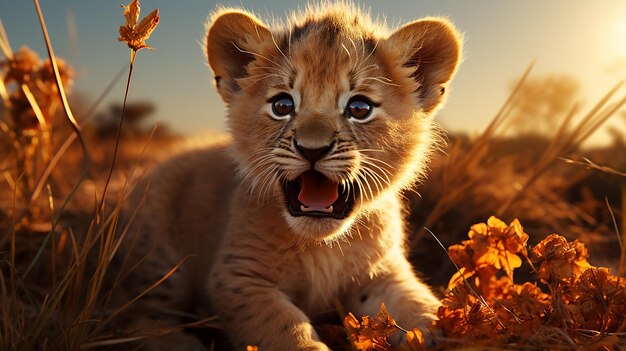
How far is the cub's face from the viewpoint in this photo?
291 cm

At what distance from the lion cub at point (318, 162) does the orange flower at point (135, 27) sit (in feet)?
2.64

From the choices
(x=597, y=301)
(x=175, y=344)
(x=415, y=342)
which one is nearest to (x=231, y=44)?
(x=175, y=344)

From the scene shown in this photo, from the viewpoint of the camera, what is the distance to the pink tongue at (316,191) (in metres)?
2.93

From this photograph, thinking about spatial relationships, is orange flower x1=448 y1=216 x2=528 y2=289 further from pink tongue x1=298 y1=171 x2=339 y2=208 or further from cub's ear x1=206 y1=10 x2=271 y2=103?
cub's ear x1=206 y1=10 x2=271 y2=103

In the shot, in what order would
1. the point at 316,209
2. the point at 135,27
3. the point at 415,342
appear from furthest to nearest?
the point at 316,209 → the point at 415,342 → the point at 135,27

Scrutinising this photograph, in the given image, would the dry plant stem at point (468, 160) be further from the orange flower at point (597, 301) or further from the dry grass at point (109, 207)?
the orange flower at point (597, 301)

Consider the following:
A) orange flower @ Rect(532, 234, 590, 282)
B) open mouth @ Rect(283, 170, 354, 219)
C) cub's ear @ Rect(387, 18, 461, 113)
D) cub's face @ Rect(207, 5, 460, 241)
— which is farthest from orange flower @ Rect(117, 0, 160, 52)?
orange flower @ Rect(532, 234, 590, 282)

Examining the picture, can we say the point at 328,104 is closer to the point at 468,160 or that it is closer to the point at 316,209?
the point at 316,209

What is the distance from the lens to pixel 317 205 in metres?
2.95

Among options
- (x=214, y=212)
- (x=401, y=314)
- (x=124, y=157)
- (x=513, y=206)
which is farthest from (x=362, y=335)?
(x=124, y=157)

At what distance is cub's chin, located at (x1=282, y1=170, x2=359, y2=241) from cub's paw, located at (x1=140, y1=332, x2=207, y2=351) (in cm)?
100

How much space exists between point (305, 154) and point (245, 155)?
0.67m

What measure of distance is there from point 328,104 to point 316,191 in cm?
44

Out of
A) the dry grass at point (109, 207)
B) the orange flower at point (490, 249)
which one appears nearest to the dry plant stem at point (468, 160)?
the dry grass at point (109, 207)
